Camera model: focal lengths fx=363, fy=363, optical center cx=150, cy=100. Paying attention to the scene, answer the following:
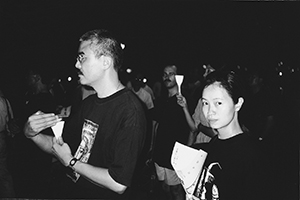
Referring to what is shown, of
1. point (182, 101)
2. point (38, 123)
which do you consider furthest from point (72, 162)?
point (182, 101)

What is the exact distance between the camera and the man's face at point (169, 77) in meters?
2.41

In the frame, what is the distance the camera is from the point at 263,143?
222 centimetres

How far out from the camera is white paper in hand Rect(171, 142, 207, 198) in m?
2.14

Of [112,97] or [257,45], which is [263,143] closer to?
[257,45]

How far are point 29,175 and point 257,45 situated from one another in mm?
1745

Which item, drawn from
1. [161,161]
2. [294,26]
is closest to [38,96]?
[161,161]

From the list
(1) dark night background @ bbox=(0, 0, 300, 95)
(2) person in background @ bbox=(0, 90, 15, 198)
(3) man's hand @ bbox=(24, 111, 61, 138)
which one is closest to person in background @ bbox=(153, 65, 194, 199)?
(1) dark night background @ bbox=(0, 0, 300, 95)

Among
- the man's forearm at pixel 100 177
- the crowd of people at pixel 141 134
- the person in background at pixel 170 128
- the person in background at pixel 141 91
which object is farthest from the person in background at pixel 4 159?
the person in background at pixel 170 128

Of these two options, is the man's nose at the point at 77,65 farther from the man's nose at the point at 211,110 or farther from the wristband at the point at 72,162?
the man's nose at the point at 211,110

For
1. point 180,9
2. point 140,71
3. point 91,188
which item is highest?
point 180,9

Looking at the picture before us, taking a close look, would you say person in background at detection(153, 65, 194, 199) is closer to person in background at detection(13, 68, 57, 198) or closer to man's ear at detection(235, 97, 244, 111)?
man's ear at detection(235, 97, 244, 111)

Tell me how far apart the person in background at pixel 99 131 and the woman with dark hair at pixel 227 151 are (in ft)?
1.34

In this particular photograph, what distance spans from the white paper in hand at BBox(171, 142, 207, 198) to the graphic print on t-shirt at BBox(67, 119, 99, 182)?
0.55 m

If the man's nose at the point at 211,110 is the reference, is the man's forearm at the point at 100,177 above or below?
below
